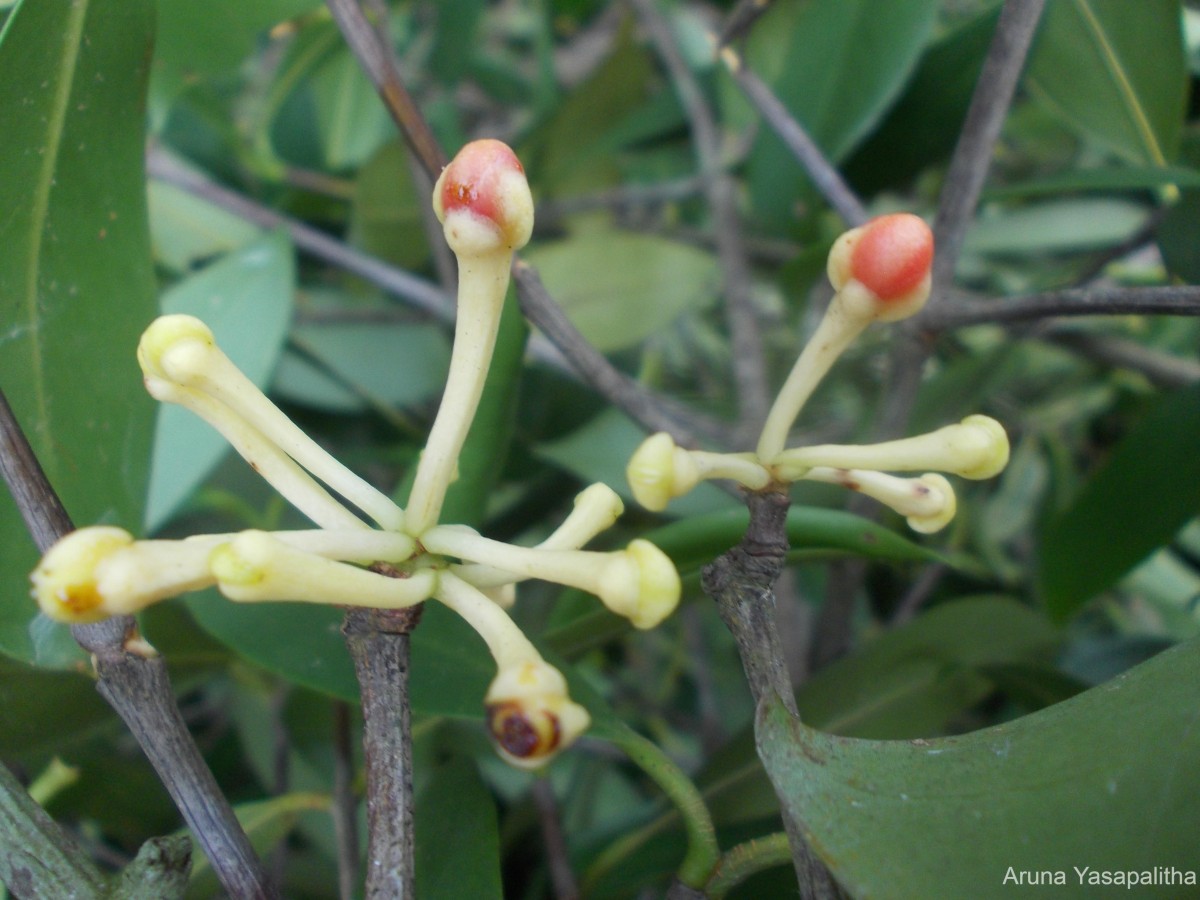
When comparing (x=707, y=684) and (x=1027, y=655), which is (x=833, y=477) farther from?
(x=707, y=684)

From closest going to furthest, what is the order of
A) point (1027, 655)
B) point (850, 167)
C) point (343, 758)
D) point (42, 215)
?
point (42, 215) → point (343, 758) → point (1027, 655) → point (850, 167)

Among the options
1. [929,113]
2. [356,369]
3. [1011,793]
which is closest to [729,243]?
[929,113]

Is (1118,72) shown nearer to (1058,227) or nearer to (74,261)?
(1058,227)

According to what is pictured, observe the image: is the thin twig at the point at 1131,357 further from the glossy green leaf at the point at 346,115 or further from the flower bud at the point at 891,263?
the glossy green leaf at the point at 346,115

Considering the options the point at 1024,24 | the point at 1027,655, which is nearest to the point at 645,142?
the point at 1024,24

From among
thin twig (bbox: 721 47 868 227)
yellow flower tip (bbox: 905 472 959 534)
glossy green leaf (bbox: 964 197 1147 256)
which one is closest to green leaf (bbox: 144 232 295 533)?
thin twig (bbox: 721 47 868 227)

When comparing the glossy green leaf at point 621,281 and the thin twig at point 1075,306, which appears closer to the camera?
the thin twig at point 1075,306

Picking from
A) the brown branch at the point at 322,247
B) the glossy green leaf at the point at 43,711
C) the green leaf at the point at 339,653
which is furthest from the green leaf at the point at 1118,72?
the glossy green leaf at the point at 43,711

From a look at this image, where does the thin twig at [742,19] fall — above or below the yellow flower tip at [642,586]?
above
